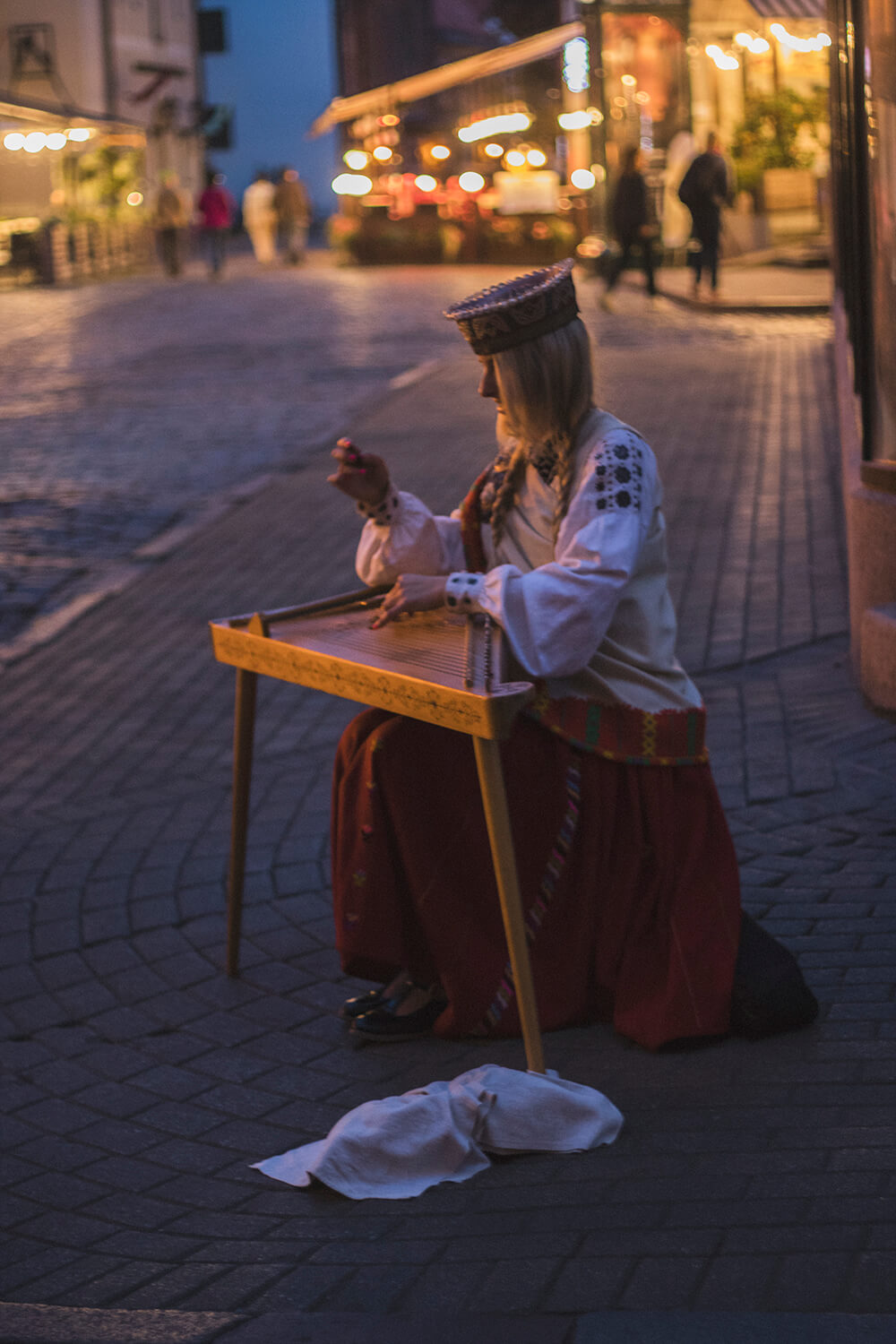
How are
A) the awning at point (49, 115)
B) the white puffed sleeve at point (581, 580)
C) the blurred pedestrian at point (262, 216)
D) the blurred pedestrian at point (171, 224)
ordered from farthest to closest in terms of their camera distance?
the blurred pedestrian at point (262, 216), the awning at point (49, 115), the blurred pedestrian at point (171, 224), the white puffed sleeve at point (581, 580)

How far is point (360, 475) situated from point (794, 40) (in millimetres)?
24832

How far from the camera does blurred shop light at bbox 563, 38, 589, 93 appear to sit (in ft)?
90.8

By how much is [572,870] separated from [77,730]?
11.4 feet

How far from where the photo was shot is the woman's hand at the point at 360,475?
3.66 meters

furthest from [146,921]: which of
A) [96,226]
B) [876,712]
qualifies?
[96,226]

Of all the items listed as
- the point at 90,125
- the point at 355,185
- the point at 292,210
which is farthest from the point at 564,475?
the point at 90,125

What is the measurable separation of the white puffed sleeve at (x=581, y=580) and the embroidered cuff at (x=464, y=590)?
0.05 ft

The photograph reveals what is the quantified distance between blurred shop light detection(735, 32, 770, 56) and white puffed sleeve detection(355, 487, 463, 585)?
25.4 metres

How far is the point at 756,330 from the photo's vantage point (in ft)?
57.2

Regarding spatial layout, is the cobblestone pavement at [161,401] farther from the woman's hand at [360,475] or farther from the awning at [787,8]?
the awning at [787,8]

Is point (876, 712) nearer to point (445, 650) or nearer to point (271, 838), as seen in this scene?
point (271, 838)

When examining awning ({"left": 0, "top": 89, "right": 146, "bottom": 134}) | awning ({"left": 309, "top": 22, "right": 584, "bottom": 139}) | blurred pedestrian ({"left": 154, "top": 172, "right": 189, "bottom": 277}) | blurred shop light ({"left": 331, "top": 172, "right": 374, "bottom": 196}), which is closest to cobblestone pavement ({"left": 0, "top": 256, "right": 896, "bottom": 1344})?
awning ({"left": 309, "top": 22, "right": 584, "bottom": 139})

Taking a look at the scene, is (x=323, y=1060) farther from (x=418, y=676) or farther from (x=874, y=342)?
(x=874, y=342)

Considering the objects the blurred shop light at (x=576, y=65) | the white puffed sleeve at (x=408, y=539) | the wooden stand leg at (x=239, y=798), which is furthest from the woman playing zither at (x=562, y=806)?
A: the blurred shop light at (x=576, y=65)
